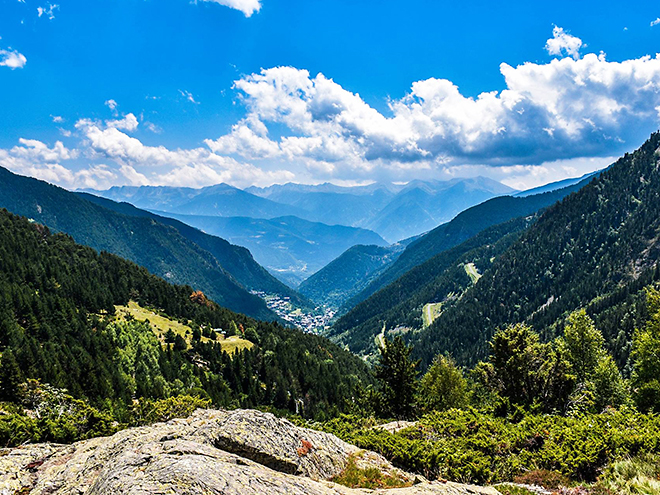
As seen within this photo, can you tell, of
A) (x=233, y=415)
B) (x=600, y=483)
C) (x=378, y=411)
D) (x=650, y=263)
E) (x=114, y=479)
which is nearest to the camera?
(x=114, y=479)

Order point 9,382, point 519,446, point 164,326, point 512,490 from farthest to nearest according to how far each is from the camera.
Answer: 1. point 164,326
2. point 9,382
3. point 519,446
4. point 512,490

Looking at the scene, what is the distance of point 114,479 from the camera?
11.9 meters

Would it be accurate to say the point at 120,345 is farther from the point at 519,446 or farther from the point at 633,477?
the point at 633,477

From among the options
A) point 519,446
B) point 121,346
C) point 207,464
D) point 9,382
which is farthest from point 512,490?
point 121,346

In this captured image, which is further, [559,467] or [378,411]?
[378,411]

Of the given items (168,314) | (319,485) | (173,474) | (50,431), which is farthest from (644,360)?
(168,314)

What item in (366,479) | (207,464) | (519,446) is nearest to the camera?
(207,464)

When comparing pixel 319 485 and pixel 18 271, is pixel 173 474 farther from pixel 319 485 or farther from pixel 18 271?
pixel 18 271

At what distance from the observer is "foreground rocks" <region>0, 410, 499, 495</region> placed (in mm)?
11095

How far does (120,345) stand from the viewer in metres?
94.7

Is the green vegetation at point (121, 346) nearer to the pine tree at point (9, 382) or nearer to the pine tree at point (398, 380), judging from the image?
the pine tree at point (9, 382)

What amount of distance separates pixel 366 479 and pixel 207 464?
31.7 ft

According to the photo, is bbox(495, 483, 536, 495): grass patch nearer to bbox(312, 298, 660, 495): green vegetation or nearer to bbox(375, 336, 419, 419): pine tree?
bbox(312, 298, 660, 495): green vegetation

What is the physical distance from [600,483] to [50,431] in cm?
3712
